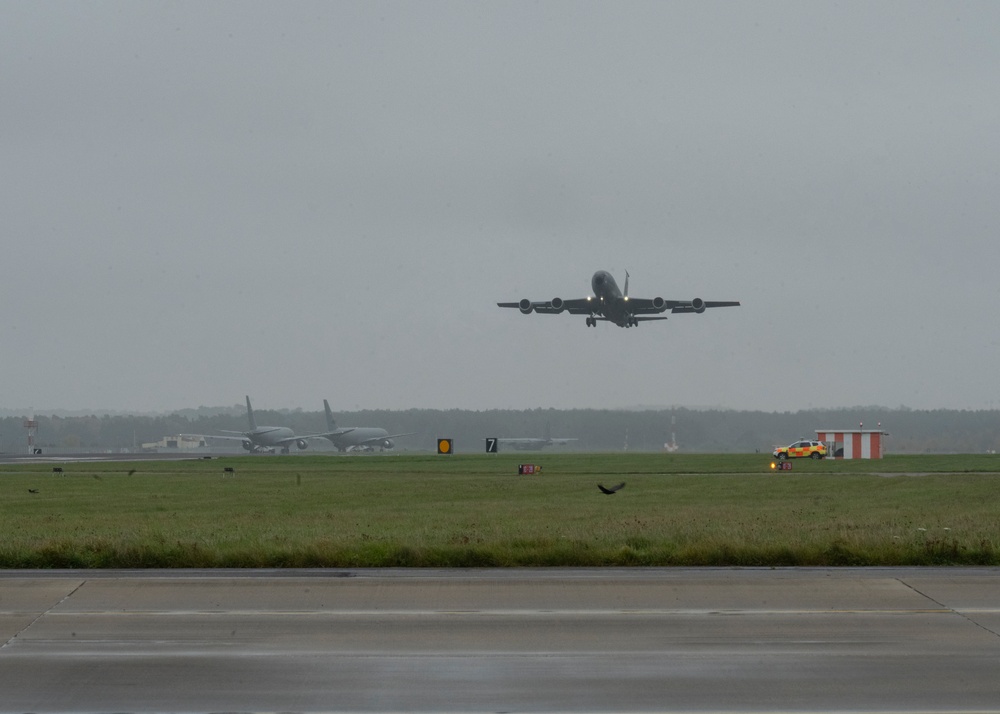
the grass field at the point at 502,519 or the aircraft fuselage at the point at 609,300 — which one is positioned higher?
the aircraft fuselage at the point at 609,300

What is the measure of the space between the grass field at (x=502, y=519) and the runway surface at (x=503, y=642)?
1961 millimetres

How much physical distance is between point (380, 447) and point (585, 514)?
388 ft

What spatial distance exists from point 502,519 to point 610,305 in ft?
124

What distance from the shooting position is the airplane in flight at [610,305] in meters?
64.2

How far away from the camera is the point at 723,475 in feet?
204

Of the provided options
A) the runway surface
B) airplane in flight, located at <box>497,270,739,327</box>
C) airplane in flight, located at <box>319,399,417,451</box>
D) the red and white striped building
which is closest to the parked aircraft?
airplane in flight, located at <box>319,399,417,451</box>

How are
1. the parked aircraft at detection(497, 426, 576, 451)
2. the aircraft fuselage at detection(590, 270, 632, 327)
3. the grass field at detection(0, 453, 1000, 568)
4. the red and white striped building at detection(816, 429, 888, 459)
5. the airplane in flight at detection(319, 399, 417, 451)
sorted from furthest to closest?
the parked aircraft at detection(497, 426, 576, 451) < the airplane in flight at detection(319, 399, 417, 451) < the red and white striped building at detection(816, 429, 888, 459) < the aircraft fuselage at detection(590, 270, 632, 327) < the grass field at detection(0, 453, 1000, 568)

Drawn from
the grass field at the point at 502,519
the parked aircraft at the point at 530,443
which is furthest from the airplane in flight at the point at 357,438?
the grass field at the point at 502,519

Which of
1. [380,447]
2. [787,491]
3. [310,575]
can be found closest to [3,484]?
[787,491]

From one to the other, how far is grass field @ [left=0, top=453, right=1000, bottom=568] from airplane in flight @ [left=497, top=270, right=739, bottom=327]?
409 inches

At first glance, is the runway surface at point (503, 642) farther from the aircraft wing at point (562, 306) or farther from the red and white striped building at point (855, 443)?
the red and white striped building at point (855, 443)

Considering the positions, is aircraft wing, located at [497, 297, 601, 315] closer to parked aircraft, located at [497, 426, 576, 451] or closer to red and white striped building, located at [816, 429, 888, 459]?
red and white striped building, located at [816, 429, 888, 459]

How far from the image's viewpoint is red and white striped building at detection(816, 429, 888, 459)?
86.9m

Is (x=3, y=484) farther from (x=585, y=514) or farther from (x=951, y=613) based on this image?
(x=951, y=613)
